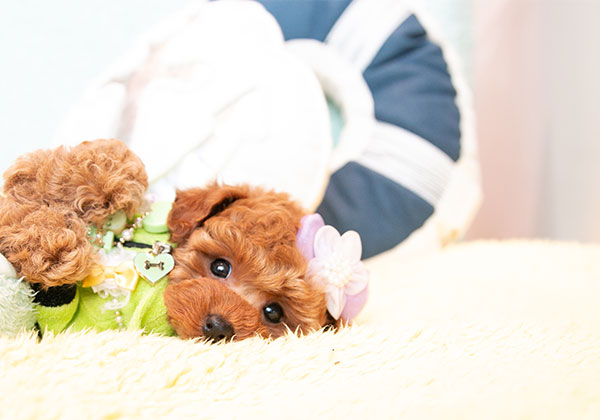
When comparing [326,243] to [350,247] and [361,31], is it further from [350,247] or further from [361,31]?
[361,31]

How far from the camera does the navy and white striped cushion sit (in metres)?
1.64

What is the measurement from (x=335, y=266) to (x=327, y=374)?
0.81ft

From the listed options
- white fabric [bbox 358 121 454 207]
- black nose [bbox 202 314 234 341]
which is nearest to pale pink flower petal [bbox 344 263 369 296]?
black nose [bbox 202 314 234 341]

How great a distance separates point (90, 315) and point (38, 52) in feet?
3.16

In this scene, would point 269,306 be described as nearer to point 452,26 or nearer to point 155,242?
point 155,242

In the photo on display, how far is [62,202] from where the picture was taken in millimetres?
939

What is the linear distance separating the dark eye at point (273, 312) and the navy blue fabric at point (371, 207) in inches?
23.2

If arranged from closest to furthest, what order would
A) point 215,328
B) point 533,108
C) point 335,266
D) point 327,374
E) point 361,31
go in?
point 327,374 → point 215,328 → point 335,266 → point 361,31 → point 533,108

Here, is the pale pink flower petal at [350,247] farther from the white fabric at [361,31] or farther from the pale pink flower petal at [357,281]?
the white fabric at [361,31]

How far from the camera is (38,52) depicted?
1591mm

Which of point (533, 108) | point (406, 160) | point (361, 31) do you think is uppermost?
point (361, 31)

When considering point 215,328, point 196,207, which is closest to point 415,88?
point 196,207

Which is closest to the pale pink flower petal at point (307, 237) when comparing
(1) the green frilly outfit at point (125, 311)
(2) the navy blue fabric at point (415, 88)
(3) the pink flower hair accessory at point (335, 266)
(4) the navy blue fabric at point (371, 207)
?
(3) the pink flower hair accessory at point (335, 266)

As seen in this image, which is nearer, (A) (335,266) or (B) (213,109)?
(A) (335,266)
